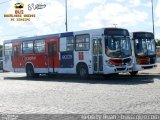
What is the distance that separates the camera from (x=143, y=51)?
83.5 ft

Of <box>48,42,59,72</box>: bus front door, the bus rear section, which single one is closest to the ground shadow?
the bus rear section

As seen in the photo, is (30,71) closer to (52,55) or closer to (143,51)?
(52,55)

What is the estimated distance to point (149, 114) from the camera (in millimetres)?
10391

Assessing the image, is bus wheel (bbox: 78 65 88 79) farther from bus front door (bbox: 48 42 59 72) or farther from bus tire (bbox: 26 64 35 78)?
bus tire (bbox: 26 64 35 78)

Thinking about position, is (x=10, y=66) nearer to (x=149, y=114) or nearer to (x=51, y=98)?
(x=51, y=98)

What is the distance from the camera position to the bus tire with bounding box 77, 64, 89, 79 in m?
24.5

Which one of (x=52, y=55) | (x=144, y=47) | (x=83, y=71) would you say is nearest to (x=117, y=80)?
(x=83, y=71)

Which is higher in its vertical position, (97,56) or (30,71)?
(97,56)

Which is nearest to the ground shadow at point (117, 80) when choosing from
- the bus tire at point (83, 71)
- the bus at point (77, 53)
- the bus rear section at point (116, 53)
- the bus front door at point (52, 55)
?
the bus tire at point (83, 71)

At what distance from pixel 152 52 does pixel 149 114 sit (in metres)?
15.8

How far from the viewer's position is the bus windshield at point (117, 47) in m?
23.2

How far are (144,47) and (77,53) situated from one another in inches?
163

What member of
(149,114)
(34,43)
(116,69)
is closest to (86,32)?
(116,69)

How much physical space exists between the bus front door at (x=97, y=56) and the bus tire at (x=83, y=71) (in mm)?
846
